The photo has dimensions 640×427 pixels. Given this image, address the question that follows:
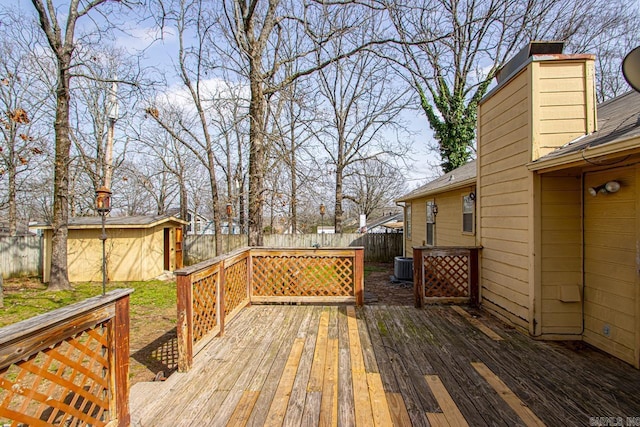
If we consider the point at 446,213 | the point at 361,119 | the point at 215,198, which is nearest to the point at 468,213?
the point at 446,213

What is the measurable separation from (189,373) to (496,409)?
256 centimetres

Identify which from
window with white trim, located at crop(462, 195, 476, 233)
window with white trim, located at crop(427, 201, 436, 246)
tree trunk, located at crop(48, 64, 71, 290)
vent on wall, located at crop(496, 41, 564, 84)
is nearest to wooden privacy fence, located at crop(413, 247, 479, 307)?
window with white trim, located at crop(462, 195, 476, 233)

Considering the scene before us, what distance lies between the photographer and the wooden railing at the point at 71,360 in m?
1.33

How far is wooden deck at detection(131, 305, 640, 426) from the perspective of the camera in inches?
87.0

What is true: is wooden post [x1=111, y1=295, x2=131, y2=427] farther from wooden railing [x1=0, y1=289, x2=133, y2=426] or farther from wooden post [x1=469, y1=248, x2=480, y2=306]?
wooden post [x1=469, y1=248, x2=480, y2=306]

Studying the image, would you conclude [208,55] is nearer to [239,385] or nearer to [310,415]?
[239,385]

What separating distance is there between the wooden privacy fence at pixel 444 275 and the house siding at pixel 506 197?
0.17 meters

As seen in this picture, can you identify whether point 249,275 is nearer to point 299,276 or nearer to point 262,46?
point 299,276

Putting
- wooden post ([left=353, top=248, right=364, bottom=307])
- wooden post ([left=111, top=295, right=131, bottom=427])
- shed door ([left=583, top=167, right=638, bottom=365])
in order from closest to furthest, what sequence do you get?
1. wooden post ([left=111, top=295, right=131, bottom=427])
2. shed door ([left=583, top=167, right=638, bottom=365])
3. wooden post ([left=353, top=248, right=364, bottom=307])

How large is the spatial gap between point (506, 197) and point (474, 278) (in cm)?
147

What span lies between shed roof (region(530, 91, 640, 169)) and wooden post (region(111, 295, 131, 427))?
159 inches

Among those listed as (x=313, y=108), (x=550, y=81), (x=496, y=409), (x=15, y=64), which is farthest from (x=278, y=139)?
(x=15, y=64)

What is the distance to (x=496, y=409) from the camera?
2.28m

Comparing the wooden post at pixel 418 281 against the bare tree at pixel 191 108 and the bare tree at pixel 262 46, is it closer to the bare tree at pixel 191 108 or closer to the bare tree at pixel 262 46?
the bare tree at pixel 262 46
